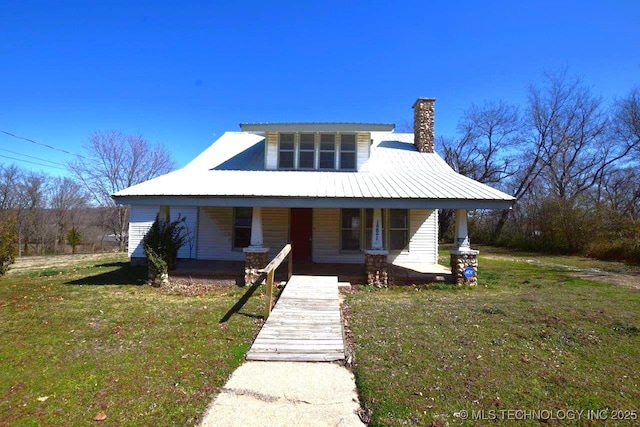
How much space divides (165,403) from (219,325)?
2.65 m

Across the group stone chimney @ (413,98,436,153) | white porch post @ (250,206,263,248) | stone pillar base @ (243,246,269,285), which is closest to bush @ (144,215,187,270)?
white porch post @ (250,206,263,248)

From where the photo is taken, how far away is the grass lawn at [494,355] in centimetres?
331

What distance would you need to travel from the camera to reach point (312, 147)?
12453mm

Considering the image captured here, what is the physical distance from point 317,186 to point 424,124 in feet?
23.6

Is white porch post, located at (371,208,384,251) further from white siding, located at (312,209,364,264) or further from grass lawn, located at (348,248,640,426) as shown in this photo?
white siding, located at (312,209,364,264)

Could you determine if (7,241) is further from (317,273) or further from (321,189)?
(321,189)

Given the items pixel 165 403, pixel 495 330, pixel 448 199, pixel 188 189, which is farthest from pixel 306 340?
pixel 188 189

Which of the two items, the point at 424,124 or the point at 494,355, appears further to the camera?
the point at 424,124

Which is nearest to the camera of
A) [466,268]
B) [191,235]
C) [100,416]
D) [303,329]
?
[100,416]

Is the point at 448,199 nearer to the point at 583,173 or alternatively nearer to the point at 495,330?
the point at 495,330

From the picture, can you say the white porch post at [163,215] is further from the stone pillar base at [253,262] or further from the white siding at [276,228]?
the white siding at [276,228]

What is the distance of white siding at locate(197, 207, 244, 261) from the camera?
12.7m

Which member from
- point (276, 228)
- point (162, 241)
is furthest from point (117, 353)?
point (276, 228)

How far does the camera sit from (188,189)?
965cm
